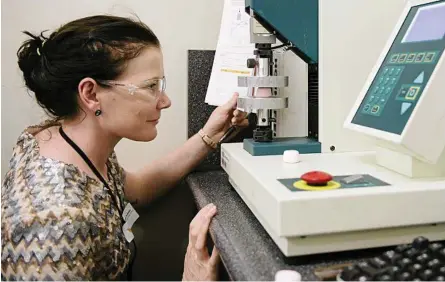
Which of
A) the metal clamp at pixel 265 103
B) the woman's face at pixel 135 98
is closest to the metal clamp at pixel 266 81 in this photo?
the metal clamp at pixel 265 103

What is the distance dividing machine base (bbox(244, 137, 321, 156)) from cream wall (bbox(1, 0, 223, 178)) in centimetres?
50

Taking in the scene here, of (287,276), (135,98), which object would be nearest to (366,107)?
(287,276)

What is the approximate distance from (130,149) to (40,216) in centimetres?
66

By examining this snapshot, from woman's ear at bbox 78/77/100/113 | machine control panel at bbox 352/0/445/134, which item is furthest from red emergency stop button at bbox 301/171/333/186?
woman's ear at bbox 78/77/100/113

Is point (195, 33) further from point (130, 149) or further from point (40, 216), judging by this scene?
point (40, 216)

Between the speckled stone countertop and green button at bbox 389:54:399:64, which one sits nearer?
the speckled stone countertop

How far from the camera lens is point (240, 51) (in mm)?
1429

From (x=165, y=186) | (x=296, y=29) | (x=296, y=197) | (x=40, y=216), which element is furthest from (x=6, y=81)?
(x=296, y=197)

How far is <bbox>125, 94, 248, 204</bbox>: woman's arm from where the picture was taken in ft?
4.64

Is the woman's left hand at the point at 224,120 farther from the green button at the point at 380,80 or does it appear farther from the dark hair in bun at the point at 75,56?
the green button at the point at 380,80

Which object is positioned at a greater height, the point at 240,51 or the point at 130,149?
the point at 240,51

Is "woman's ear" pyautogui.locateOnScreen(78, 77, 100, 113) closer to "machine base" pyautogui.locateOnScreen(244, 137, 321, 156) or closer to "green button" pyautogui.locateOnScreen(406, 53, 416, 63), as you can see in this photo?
"machine base" pyautogui.locateOnScreen(244, 137, 321, 156)

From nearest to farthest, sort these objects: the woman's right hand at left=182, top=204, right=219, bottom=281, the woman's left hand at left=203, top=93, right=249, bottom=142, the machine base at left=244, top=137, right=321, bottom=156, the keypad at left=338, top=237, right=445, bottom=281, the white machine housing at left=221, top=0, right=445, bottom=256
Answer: the keypad at left=338, top=237, right=445, bottom=281 → the white machine housing at left=221, top=0, right=445, bottom=256 → the woman's right hand at left=182, top=204, right=219, bottom=281 → the machine base at left=244, top=137, right=321, bottom=156 → the woman's left hand at left=203, top=93, right=249, bottom=142

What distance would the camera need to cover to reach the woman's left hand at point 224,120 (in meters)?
1.38
